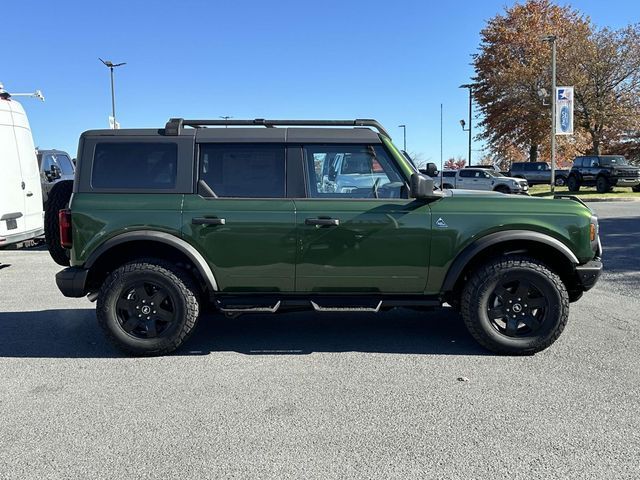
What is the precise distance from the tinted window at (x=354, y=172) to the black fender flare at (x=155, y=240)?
1.11 metres

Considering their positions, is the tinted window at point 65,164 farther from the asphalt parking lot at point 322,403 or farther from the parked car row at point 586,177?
the parked car row at point 586,177

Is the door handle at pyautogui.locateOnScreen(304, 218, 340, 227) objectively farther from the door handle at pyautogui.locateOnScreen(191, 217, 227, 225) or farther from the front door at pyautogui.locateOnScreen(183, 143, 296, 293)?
the door handle at pyautogui.locateOnScreen(191, 217, 227, 225)

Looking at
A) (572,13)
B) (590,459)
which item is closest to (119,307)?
(590,459)

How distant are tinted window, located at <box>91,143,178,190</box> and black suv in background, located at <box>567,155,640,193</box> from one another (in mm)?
27526

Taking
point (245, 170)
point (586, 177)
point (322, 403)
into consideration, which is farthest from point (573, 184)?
point (322, 403)

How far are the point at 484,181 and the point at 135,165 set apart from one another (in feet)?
79.5

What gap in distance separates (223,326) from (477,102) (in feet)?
131

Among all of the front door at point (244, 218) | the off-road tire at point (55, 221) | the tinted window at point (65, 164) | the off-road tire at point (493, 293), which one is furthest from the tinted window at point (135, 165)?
the tinted window at point (65, 164)

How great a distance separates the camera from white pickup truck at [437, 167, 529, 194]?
2534 centimetres

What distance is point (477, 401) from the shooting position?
3539 mm

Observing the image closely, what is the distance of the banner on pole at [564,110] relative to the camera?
946 inches

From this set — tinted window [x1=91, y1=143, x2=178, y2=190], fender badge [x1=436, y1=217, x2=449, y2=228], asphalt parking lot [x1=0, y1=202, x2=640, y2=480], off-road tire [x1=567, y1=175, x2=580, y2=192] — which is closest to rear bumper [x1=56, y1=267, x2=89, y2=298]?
asphalt parking lot [x1=0, y1=202, x2=640, y2=480]

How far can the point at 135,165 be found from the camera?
4.44 metres

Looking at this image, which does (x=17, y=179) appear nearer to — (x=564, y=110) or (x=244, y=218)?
(x=244, y=218)
